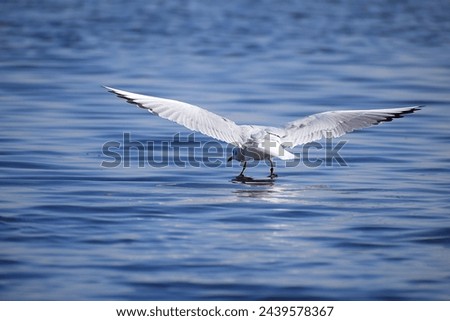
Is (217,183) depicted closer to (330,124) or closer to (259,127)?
(259,127)

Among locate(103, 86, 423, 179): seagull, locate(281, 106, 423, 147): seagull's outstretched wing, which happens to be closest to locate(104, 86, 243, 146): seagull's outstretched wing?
locate(103, 86, 423, 179): seagull

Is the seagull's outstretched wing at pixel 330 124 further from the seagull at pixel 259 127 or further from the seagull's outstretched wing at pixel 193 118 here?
the seagull's outstretched wing at pixel 193 118

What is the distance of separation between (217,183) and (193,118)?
2.41ft

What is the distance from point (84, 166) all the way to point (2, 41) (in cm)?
1179

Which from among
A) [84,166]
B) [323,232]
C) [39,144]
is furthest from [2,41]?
[323,232]

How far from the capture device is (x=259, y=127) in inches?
382

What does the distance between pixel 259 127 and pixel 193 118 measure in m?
0.68

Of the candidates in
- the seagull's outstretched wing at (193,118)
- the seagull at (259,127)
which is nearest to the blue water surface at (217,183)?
the seagull at (259,127)

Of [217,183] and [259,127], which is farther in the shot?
[217,183]

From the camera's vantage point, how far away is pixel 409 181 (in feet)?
33.1

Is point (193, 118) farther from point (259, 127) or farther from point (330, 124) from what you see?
point (330, 124)

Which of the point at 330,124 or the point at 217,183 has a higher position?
the point at 330,124

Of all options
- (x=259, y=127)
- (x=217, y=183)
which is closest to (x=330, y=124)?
(x=259, y=127)

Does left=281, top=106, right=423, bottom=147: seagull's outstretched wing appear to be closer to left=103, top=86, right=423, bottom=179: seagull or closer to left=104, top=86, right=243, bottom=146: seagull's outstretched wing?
left=103, top=86, right=423, bottom=179: seagull
